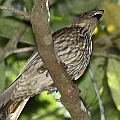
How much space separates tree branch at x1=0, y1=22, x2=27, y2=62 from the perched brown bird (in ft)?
1.85

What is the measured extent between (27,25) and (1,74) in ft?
1.81

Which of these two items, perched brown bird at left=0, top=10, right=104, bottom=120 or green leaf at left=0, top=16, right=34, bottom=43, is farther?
green leaf at left=0, top=16, right=34, bottom=43

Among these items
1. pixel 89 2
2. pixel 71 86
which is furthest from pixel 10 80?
pixel 71 86

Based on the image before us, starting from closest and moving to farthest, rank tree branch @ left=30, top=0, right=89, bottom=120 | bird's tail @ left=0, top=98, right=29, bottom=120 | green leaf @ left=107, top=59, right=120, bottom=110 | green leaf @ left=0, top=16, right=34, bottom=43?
tree branch @ left=30, top=0, right=89, bottom=120, bird's tail @ left=0, top=98, right=29, bottom=120, green leaf @ left=107, top=59, right=120, bottom=110, green leaf @ left=0, top=16, right=34, bottom=43

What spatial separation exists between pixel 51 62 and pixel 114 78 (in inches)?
58.7

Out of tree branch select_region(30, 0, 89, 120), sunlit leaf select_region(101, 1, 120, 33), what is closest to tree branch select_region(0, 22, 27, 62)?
sunlit leaf select_region(101, 1, 120, 33)

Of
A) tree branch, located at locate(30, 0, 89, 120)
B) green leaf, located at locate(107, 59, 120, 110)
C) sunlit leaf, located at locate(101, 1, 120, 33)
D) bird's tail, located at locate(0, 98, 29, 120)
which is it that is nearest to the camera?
tree branch, located at locate(30, 0, 89, 120)

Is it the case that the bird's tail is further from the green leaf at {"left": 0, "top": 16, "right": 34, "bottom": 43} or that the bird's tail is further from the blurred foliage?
the green leaf at {"left": 0, "top": 16, "right": 34, "bottom": 43}

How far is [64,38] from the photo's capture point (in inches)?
176

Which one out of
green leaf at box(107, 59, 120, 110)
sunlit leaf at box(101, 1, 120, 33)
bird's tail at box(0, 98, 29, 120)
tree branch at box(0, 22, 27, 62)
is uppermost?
sunlit leaf at box(101, 1, 120, 33)

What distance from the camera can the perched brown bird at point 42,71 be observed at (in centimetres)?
434

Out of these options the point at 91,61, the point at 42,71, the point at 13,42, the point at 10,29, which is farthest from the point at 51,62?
the point at 91,61

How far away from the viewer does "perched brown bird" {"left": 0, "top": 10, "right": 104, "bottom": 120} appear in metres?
4.34

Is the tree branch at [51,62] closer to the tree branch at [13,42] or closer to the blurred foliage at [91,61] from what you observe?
the blurred foliage at [91,61]
